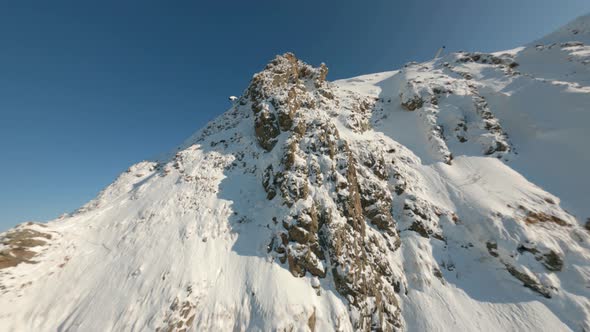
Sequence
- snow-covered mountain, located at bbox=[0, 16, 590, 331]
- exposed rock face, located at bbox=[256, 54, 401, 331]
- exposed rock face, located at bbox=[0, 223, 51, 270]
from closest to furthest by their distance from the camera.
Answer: snow-covered mountain, located at bbox=[0, 16, 590, 331], exposed rock face, located at bbox=[0, 223, 51, 270], exposed rock face, located at bbox=[256, 54, 401, 331]

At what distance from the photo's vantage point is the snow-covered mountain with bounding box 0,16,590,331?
1002 cm

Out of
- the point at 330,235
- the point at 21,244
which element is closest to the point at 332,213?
the point at 330,235

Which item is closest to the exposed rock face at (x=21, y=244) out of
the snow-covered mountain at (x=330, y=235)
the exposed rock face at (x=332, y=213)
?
the snow-covered mountain at (x=330, y=235)

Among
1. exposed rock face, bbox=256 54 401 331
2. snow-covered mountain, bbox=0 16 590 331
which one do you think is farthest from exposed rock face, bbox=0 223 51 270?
exposed rock face, bbox=256 54 401 331

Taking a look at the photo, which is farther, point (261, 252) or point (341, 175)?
point (341, 175)

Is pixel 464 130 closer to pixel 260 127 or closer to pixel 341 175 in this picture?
pixel 341 175

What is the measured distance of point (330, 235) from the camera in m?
12.7

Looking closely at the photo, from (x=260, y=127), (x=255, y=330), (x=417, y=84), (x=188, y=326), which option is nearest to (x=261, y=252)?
(x=255, y=330)

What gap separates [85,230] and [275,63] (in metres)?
26.6

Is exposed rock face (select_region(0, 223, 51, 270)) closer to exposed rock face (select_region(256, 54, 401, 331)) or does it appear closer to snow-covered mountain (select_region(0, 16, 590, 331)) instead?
snow-covered mountain (select_region(0, 16, 590, 331))

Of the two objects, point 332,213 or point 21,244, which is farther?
point 332,213

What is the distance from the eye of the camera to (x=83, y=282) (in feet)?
34.9

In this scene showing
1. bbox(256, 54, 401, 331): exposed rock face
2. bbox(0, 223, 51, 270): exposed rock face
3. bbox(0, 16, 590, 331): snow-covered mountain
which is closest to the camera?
bbox(0, 16, 590, 331): snow-covered mountain

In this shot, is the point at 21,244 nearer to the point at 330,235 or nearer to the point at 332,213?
the point at 330,235
